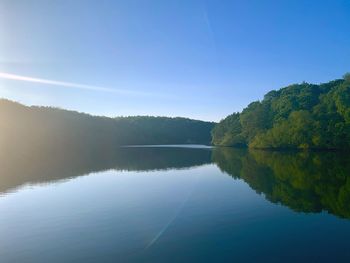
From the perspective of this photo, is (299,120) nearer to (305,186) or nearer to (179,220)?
(305,186)

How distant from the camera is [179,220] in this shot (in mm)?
27359

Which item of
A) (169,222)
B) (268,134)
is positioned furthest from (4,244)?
(268,134)

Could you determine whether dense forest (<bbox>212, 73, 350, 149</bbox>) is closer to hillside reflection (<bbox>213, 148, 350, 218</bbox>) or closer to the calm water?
hillside reflection (<bbox>213, 148, 350, 218</bbox>)

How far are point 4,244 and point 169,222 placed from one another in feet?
38.2

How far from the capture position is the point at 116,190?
4312cm

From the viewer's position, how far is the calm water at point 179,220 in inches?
779

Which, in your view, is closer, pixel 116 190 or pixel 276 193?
pixel 276 193

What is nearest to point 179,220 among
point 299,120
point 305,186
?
point 305,186

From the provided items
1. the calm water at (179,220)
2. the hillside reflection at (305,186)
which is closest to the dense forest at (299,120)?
the hillside reflection at (305,186)

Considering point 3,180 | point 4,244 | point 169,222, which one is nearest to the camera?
Answer: point 4,244

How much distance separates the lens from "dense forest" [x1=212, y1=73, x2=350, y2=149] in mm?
96188

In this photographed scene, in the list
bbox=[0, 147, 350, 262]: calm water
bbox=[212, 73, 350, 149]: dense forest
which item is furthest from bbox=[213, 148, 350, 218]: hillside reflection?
bbox=[212, 73, 350, 149]: dense forest

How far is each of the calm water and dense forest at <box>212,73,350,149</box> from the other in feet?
171

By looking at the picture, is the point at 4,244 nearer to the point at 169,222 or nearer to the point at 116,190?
the point at 169,222
